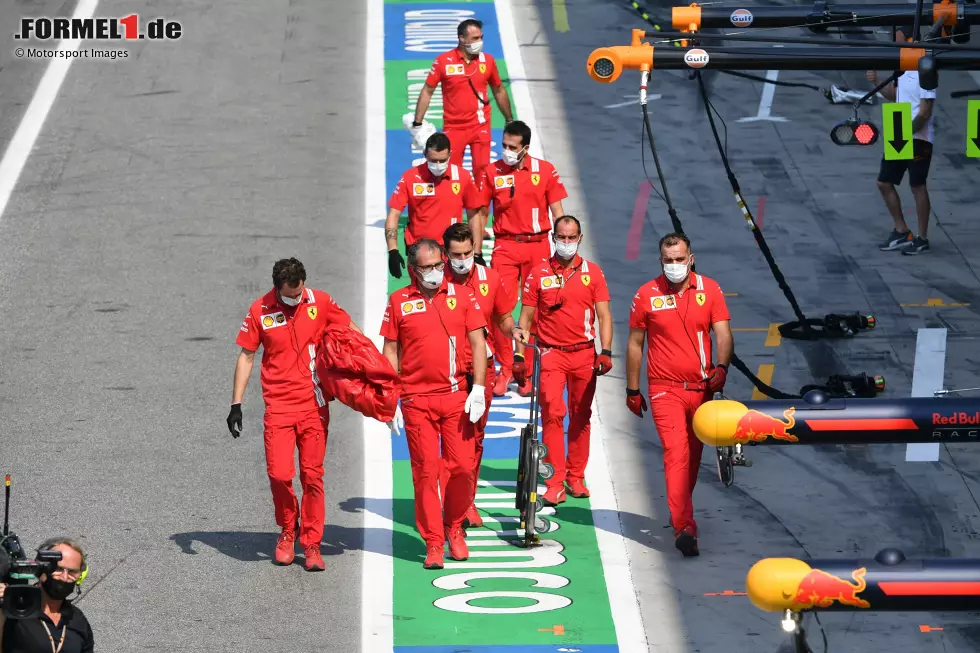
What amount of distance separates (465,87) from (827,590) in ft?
38.3

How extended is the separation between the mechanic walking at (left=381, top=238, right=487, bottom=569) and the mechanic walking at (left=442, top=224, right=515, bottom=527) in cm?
18

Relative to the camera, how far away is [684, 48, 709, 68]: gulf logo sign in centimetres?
1143

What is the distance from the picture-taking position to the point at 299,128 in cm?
2097

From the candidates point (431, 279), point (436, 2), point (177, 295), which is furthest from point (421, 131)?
point (436, 2)

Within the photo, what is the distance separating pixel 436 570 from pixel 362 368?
4.97 ft

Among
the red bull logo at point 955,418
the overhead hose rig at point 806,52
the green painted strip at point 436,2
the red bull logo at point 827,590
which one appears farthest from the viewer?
the green painted strip at point 436,2

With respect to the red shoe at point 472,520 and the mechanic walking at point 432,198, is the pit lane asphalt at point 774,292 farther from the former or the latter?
the mechanic walking at point 432,198

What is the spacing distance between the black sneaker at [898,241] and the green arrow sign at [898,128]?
17.9ft

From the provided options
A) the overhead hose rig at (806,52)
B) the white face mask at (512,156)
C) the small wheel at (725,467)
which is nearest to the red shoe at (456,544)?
the small wheel at (725,467)

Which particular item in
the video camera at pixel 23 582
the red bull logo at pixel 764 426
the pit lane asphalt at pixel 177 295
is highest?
the red bull logo at pixel 764 426

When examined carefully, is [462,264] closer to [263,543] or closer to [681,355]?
[681,355]

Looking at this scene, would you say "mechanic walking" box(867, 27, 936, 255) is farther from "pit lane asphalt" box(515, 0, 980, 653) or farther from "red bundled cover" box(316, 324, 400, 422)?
"red bundled cover" box(316, 324, 400, 422)

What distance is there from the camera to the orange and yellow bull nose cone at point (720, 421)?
24.0ft

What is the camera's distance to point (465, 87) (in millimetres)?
17641
